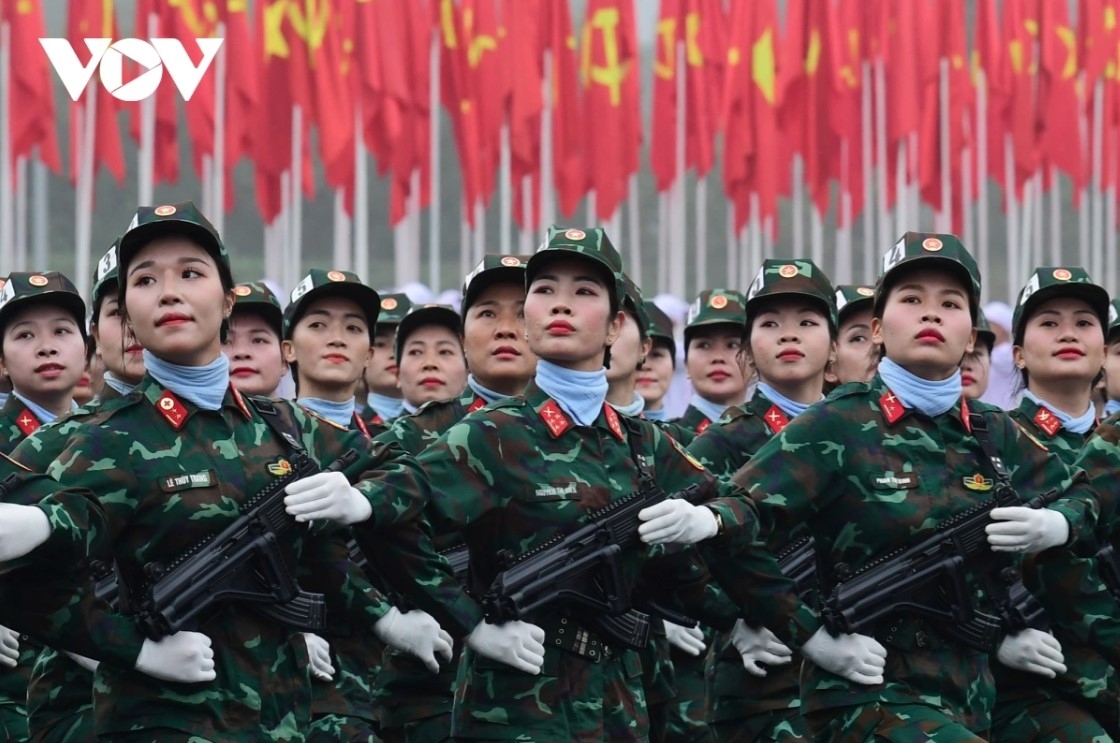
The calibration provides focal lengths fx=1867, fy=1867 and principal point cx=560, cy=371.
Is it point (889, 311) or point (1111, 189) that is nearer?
point (889, 311)

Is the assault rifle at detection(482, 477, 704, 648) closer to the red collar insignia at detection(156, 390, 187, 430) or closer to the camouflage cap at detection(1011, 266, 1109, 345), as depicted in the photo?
the red collar insignia at detection(156, 390, 187, 430)

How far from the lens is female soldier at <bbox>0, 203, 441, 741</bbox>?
18.9 feet

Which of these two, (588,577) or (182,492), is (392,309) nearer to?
(588,577)

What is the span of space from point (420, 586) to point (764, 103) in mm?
22101

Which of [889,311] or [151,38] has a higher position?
[151,38]

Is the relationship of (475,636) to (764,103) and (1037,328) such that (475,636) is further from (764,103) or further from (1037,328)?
(764,103)

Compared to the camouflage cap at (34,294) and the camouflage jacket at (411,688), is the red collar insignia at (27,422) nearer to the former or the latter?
the camouflage cap at (34,294)

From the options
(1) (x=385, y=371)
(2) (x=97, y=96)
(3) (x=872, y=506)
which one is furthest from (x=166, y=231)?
(2) (x=97, y=96)

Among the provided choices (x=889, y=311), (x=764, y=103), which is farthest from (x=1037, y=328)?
(x=764, y=103)

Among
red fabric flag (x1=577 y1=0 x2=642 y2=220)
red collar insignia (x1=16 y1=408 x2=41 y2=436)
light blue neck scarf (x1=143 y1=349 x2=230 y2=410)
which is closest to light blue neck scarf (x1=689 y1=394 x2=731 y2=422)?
red collar insignia (x1=16 y1=408 x2=41 y2=436)

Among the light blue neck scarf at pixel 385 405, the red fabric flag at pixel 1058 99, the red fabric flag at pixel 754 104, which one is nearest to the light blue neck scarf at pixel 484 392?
the light blue neck scarf at pixel 385 405

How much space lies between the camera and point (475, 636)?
6.59 metres

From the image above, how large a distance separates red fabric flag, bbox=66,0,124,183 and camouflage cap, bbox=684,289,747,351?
45.2ft

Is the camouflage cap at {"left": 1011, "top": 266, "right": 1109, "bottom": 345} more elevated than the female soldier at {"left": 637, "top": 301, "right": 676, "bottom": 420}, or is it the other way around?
the camouflage cap at {"left": 1011, "top": 266, "right": 1109, "bottom": 345}
